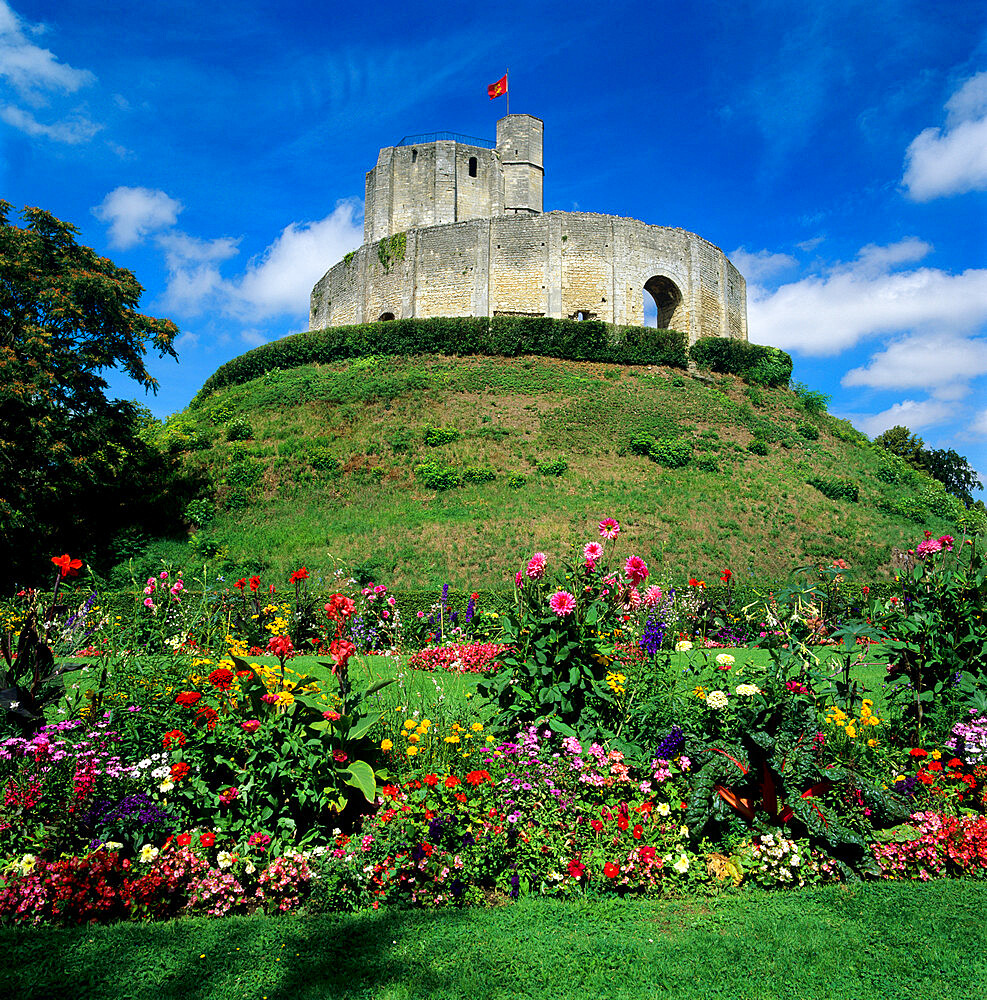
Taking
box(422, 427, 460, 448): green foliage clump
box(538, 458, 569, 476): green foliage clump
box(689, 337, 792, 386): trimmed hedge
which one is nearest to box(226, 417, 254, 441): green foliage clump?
box(422, 427, 460, 448): green foliage clump

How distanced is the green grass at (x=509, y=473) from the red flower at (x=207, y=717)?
34.1ft

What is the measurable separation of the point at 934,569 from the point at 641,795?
3085 mm

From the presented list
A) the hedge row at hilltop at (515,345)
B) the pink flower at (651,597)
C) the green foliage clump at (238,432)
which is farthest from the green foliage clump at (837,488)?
the green foliage clump at (238,432)

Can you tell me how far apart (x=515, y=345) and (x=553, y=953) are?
25948mm

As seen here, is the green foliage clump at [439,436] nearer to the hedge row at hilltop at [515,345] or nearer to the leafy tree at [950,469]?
the hedge row at hilltop at [515,345]

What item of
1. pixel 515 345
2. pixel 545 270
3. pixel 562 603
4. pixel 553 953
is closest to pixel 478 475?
pixel 515 345

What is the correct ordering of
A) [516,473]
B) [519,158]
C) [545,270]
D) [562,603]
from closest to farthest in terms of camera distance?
1. [562,603]
2. [516,473]
3. [545,270]
4. [519,158]

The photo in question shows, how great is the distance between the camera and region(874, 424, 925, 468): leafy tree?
4031 centimetres

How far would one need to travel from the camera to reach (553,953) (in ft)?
8.78

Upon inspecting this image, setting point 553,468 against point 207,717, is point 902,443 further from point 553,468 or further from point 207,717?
point 207,717

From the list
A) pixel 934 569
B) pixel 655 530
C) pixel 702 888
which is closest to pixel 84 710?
pixel 702 888

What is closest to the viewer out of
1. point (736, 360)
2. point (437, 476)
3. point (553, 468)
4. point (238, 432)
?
point (437, 476)

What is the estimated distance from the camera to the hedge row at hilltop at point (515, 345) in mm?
27281

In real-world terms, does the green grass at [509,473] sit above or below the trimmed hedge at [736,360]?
below
